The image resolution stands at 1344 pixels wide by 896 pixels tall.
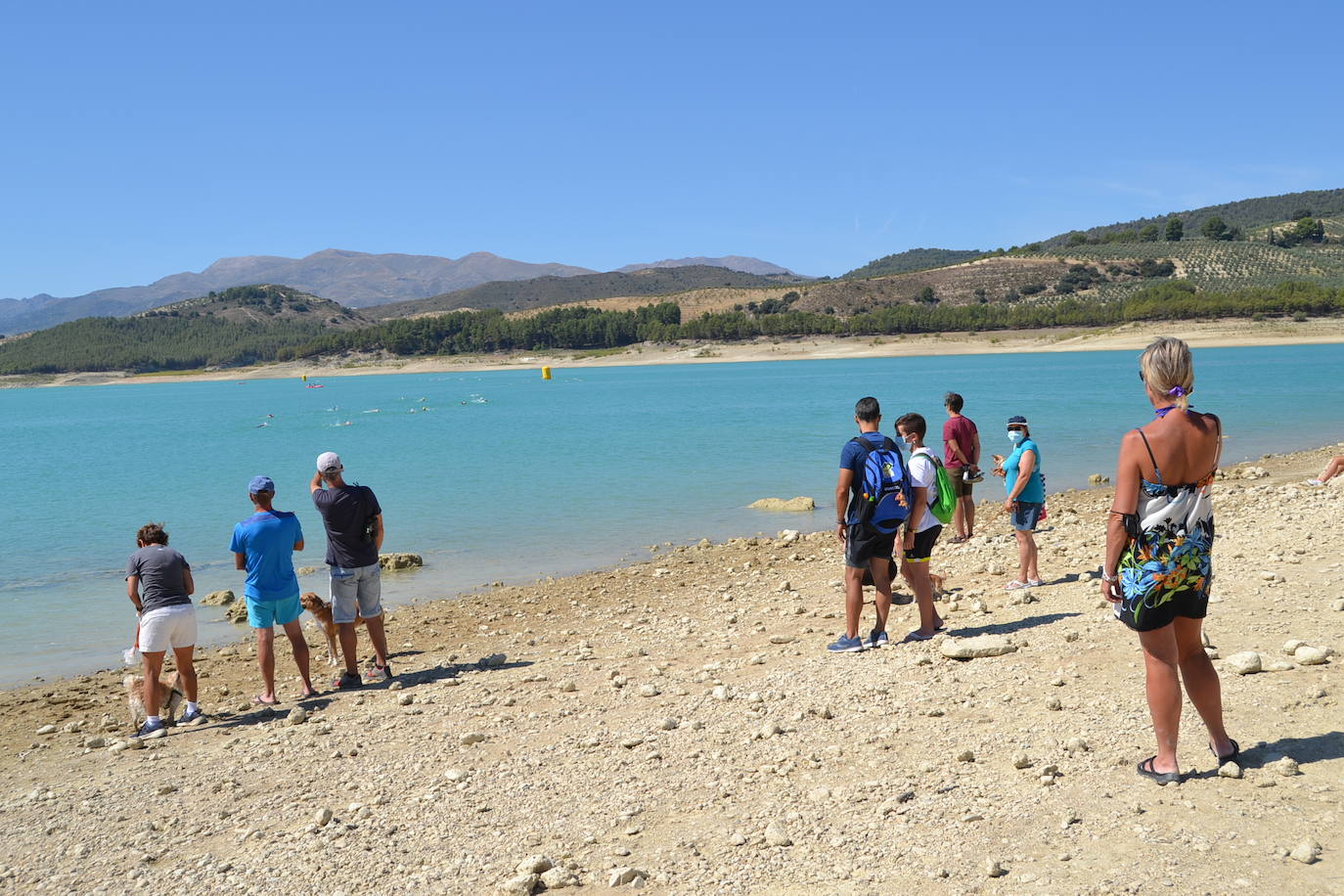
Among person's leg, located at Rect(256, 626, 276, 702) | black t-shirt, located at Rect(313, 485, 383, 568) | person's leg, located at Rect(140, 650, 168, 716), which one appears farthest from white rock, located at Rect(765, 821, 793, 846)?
person's leg, located at Rect(140, 650, 168, 716)

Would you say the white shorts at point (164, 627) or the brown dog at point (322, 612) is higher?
the white shorts at point (164, 627)

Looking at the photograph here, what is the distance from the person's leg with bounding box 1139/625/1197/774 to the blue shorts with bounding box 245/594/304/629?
5.69m

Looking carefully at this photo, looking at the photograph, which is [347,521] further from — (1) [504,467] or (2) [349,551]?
(1) [504,467]

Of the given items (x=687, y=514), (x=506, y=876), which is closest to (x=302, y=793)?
(x=506, y=876)

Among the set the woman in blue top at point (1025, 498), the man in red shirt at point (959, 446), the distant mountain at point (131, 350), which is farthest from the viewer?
the distant mountain at point (131, 350)

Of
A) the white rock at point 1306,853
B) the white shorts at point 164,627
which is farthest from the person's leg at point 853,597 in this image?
the white shorts at point 164,627

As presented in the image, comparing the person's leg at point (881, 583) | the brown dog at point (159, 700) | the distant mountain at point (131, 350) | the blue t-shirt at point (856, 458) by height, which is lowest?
the brown dog at point (159, 700)

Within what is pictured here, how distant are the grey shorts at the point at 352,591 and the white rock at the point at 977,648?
13.6 feet

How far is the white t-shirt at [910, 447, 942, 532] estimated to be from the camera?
24.4 feet

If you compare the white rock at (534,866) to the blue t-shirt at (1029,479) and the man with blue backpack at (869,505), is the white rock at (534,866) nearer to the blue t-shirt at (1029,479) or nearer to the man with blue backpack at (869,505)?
the man with blue backpack at (869,505)

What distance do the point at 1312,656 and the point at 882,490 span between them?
2.66 m

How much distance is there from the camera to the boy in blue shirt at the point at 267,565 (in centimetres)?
753

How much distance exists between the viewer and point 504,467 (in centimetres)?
2902

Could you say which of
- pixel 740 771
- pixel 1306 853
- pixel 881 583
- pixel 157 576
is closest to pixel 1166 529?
pixel 1306 853
